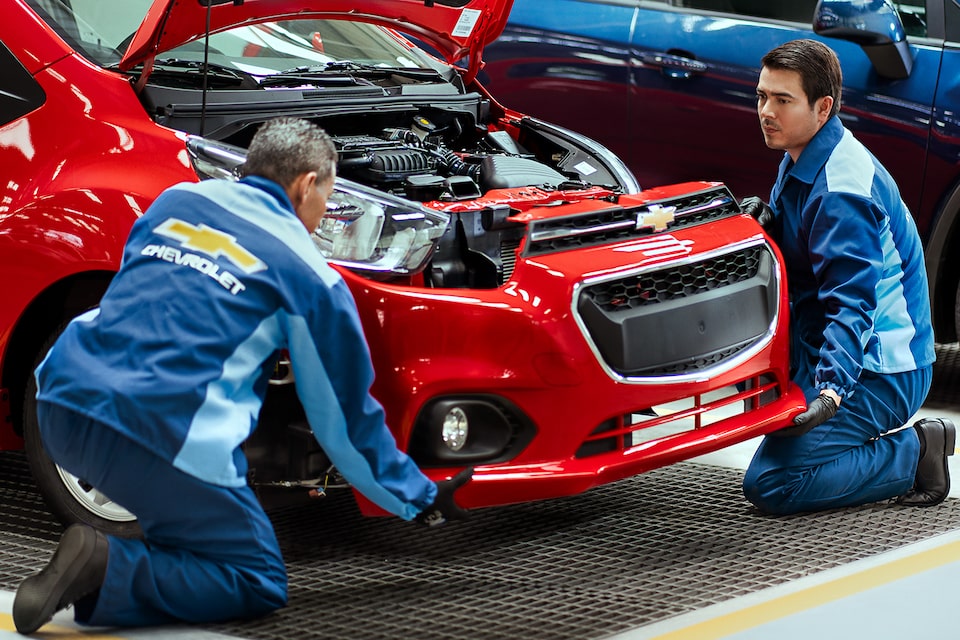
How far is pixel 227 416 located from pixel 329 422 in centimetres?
22

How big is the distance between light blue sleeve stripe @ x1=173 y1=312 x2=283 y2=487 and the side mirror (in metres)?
2.80

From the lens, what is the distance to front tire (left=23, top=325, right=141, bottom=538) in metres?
3.71

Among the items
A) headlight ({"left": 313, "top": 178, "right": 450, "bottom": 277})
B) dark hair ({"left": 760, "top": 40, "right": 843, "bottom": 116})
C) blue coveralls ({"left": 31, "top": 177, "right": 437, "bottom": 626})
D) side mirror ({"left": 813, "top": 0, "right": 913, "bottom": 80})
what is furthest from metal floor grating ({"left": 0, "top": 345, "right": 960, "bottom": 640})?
side mirror ({"left": 813, "top": 0, "right": 913, "bottom": 80})

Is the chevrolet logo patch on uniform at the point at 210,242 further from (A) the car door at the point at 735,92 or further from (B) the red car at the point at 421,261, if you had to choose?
(A) the car door at the point at 735,92

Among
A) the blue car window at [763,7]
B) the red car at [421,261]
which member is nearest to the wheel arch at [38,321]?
the red car at [421,261]

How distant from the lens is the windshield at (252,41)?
3887 millimetres

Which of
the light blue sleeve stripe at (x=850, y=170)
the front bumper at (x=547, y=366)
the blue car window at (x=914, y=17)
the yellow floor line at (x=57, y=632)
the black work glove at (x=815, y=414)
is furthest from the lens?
the blue car window at (x=914, y=17)

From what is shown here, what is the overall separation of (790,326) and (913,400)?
423 millimetres

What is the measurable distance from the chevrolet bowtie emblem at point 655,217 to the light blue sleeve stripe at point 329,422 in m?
1.01

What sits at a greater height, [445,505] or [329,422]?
[329,422]

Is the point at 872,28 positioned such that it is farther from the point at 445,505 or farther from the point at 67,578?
the point at 67,578

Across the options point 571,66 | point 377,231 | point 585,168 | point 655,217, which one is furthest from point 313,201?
point 571,66

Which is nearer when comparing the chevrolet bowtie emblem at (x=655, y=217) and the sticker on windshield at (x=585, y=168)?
the chevrolet bowtie emblem at (x=655, y=217)

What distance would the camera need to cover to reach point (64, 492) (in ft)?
12.2
